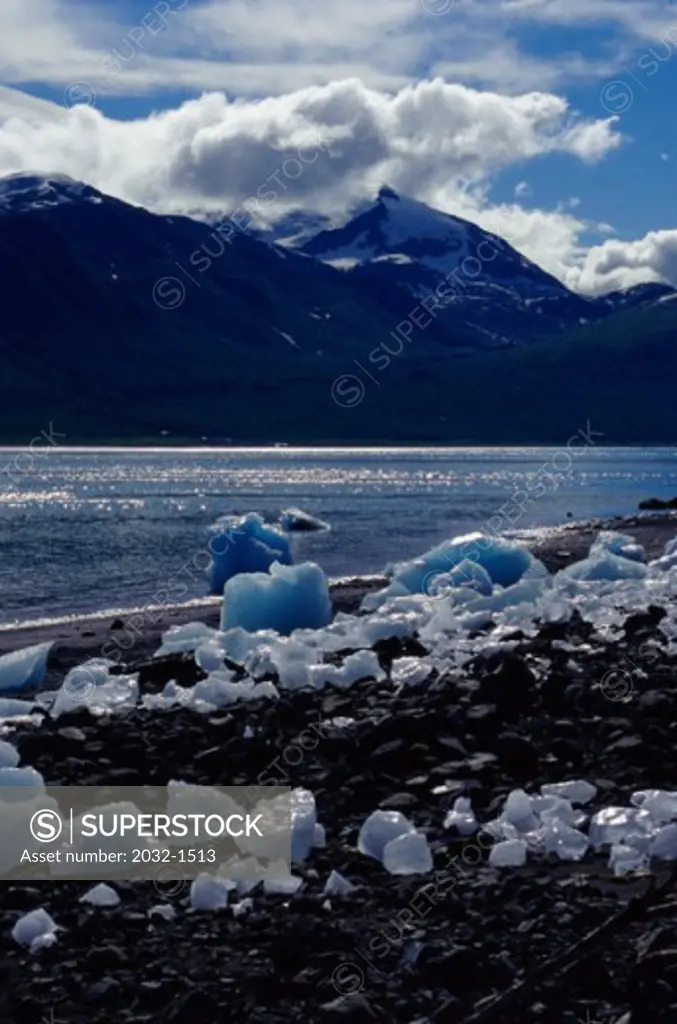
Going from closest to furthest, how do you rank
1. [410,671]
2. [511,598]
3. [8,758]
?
[8,758] → [410,671] → [511,598]

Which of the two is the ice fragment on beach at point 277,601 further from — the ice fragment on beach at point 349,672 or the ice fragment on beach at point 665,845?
the ice fragment on beach at point 665,845

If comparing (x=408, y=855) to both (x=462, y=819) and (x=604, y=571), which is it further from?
(x=604, y=571)

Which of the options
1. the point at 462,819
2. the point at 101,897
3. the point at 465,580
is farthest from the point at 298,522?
the point at 101,897

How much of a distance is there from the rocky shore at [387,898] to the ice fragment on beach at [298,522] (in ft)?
108

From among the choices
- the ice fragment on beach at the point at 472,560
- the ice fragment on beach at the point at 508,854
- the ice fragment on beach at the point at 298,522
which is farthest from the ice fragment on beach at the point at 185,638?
the ice fragment on beach at the point at 298,522

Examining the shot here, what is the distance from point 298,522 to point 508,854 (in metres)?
38.5

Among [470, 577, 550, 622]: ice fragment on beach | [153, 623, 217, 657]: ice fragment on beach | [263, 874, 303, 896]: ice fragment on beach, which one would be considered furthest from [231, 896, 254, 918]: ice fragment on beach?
[470, 577, 550, 622]: ice fragment on beach

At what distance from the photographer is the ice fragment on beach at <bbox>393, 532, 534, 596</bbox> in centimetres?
2039

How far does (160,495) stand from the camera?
81.8 meters

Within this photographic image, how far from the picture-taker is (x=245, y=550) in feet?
93.5

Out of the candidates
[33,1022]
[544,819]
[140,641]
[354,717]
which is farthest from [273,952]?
[140,641]

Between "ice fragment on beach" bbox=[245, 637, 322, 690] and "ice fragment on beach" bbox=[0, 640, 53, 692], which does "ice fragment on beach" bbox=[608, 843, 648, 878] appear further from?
"ice fragment on beach" bbox=[0, 640, 53, 692]

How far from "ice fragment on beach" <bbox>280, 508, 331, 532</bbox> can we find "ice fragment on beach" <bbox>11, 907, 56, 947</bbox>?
36.9 meters

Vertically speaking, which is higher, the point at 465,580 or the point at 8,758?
the point at 465,580
